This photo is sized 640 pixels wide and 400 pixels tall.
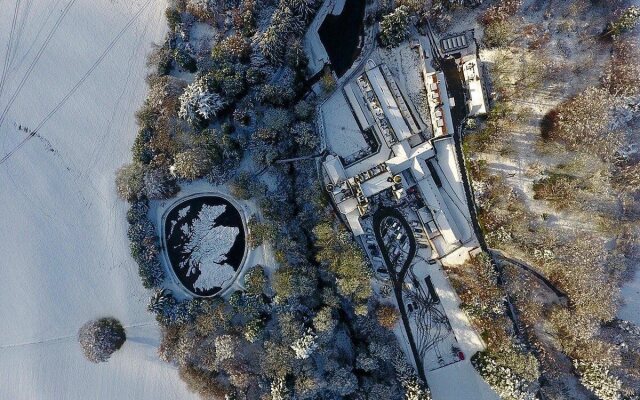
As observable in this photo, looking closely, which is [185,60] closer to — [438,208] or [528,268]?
[438,208]

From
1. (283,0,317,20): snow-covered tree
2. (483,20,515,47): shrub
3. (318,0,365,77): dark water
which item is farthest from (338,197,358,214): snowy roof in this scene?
(483,20,515,47): shrub

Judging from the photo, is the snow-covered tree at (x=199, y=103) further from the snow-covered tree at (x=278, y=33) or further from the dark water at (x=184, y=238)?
the dark water at (x=184, y=238)

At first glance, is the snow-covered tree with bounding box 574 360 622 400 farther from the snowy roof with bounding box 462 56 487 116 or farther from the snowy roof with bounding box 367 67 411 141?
the snowy roof with bounding box 367 67 411 141

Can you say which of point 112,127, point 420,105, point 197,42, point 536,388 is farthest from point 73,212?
point 536,388

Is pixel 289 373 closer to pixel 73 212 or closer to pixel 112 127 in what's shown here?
pixel 73 212

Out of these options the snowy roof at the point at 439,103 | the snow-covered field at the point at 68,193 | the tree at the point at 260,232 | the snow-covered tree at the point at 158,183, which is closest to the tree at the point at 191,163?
the snow-covered tree at the point at 158,183

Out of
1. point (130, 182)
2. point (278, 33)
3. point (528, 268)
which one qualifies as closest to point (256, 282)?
point (130, 182)
